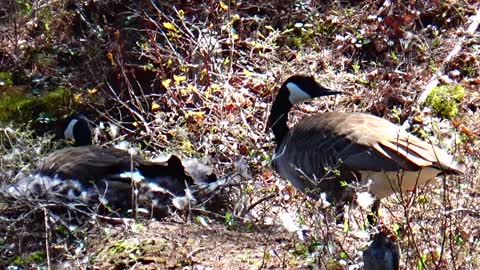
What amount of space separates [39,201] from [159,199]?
0.91m

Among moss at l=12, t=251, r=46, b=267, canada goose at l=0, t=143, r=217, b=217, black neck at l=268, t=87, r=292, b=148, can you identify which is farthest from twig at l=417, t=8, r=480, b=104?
moss at l=12, t=251, r=46, b=267

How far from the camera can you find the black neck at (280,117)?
8734 millimetres

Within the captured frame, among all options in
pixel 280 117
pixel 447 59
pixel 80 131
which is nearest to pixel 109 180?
pixel 80 131

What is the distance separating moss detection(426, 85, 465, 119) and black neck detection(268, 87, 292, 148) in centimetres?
181

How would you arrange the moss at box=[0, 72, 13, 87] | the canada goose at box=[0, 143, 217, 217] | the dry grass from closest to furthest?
1. the dry grass
2. the canada goose at box=[0, 143, 217, 217]
3. the moss at box=[0, 72, 13, 87]

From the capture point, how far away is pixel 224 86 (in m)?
10.0

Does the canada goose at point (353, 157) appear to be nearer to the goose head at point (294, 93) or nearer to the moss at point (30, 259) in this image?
the goose head at point (294, 93)

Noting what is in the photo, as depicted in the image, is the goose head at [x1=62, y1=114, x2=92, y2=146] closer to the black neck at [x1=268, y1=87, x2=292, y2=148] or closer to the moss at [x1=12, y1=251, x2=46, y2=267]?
the black neck at [x1=268, y1=87, x2=292, y2=148]

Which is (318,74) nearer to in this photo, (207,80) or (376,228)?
(207,80)

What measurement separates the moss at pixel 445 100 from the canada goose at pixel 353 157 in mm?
2095

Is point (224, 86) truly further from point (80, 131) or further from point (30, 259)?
point (30, 259)

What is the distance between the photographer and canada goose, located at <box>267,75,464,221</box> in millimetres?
7016

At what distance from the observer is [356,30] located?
11.2 meters

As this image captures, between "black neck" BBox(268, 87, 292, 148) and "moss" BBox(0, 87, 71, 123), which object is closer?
"black neck" BBox(268, 87, 292, 148)
